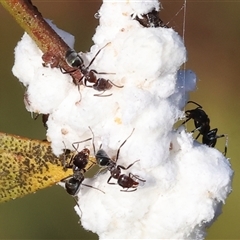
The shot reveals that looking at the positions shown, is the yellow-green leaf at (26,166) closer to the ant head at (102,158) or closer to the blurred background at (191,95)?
the ant head at (102,158)

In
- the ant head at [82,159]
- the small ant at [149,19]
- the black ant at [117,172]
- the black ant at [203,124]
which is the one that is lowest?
the black ant at [117,172]

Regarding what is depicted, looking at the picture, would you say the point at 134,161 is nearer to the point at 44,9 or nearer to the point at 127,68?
the point at 127,68

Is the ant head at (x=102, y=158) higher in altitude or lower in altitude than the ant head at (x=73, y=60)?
lower

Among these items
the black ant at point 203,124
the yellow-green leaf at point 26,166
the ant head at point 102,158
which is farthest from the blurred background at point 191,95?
the ant head at point 102,158

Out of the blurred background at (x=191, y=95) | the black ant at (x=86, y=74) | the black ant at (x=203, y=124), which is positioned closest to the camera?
the black ant at (x=86, y=74)

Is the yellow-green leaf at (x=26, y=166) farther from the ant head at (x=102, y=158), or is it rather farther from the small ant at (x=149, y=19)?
the small ant at (x=149, y=19)

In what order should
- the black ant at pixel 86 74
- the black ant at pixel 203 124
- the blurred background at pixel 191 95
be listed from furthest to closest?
1. the blurred background at pixel 191 95
2. the black ant at pixel 203 124
3. the black ant at pixel 86 74

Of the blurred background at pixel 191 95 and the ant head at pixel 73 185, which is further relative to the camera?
the blurred background at pixel 191 95

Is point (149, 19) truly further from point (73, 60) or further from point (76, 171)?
point (76, 171)

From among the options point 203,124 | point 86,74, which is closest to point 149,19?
point 86,74
